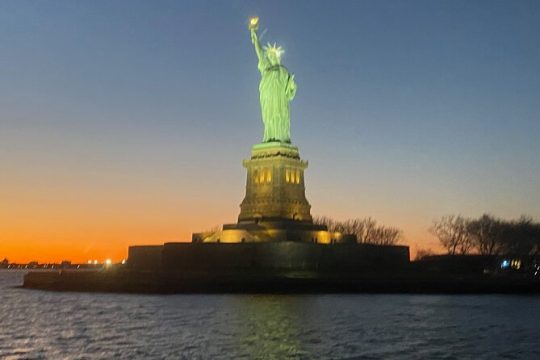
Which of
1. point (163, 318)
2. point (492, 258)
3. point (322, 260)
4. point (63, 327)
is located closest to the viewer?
point (63, 327)

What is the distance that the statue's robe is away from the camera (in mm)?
57500

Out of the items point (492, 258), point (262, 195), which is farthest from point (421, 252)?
point (262, 195)

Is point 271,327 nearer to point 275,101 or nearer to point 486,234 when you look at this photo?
point 275,101

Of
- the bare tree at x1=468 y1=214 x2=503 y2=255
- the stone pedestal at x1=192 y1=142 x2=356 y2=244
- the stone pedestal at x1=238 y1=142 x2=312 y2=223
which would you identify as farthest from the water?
the bare tree at x1=468 y1=214 x2=503 y2=255

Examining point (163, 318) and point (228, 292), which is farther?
point (228, 292)

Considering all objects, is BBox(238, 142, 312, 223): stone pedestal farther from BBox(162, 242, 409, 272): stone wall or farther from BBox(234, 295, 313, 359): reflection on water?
BBox(234, 295, 313, 359): reflection on water

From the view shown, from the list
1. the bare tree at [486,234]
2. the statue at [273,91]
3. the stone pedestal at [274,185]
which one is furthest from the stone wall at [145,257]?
the bare tree at [486,234]

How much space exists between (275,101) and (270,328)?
35123mm

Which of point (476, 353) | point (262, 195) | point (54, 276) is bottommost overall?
point (476, 353)

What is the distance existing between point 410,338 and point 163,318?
34.9 ft

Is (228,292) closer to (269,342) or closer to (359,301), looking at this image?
(359,301)

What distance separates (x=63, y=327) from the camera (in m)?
25.9

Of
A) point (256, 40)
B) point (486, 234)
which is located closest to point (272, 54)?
point (256, 40)

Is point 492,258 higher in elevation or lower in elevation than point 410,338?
higher
